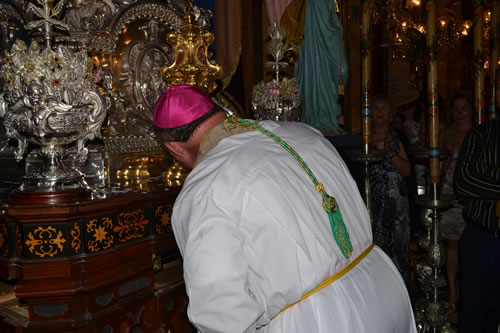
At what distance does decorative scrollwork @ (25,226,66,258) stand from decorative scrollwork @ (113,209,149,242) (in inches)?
11.7

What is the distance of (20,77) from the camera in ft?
7.47

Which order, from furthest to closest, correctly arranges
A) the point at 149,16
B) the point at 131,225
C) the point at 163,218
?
the point at 149,16
the point at 163,218
the point at 131,225

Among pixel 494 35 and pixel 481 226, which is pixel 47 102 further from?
pixel 494 35

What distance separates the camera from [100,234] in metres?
2.27

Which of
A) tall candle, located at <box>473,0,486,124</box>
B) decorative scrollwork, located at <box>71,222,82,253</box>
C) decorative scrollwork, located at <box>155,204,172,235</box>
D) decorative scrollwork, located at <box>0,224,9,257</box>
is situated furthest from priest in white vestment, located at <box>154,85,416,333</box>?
tall candle, located at <box>473,0,486,124</box>

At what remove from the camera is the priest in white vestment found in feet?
5.11

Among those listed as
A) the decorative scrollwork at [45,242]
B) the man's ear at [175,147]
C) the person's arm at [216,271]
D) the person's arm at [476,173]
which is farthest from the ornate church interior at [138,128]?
the person's arm at [216,271]

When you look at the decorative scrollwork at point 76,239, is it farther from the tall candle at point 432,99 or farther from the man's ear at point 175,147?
the tall candle at point 432,99

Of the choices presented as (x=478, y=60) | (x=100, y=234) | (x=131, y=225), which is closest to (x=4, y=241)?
(x=100, y=234)

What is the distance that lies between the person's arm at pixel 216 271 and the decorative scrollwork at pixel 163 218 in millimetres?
1065

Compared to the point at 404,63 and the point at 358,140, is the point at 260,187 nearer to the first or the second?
the point at 358,140

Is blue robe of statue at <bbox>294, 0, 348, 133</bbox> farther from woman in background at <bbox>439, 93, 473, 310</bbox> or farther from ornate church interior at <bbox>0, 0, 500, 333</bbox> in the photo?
woman in background at <bbox>439, 93, 473, 310</bbox>

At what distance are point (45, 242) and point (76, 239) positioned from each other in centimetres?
12

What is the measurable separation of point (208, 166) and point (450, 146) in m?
4.20
